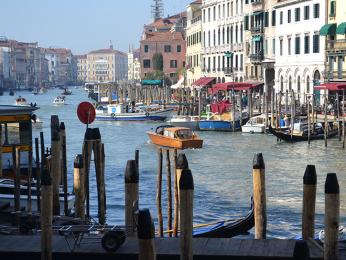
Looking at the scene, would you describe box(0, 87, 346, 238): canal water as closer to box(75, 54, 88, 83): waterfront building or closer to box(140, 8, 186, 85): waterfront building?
box(140, 8, 186, 85): waterfront building

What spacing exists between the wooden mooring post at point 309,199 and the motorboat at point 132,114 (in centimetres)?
2798

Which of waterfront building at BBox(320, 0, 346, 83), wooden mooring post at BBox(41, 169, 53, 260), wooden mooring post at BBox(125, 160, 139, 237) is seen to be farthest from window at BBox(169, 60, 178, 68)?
wooden mooring post at BBox(41, 169, 53, 260)

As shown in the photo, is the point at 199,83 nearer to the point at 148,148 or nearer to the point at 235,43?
the point at 235,43

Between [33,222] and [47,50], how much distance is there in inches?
5890

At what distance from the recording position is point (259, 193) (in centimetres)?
812

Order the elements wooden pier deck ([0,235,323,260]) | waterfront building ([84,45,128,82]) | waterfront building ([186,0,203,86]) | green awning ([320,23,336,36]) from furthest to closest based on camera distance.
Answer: waterfront building ([84,45,128,82]), waterfront building ([186,0,203,86]), green awning ([320,23,336,36]), wooden pier deck ([0,235,323,260])

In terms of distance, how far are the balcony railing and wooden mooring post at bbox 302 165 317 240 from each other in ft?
71.9

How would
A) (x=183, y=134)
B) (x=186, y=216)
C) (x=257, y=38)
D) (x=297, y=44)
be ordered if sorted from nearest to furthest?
1. (x=186, y=216)
2. (x=183, y=134)
3. (x=297, y=44)
4. (x=257, y=38)

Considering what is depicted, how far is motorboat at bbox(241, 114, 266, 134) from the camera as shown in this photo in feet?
91.2

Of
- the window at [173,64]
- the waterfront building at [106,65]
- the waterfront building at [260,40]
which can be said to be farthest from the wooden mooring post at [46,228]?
the waterfront building at [106,65]

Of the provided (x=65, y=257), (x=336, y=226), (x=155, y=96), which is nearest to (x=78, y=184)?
(x=65, y=257)

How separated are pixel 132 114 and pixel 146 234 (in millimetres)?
30182

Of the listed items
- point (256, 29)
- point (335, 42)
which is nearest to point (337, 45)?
point (335, 42)

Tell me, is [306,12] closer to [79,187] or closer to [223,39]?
[223,39]
